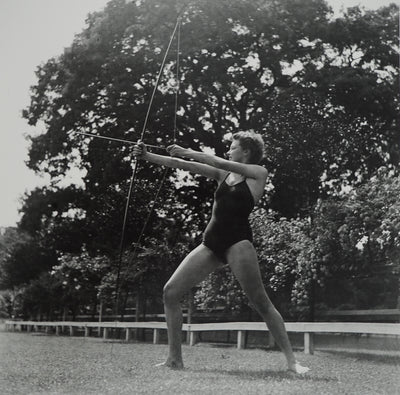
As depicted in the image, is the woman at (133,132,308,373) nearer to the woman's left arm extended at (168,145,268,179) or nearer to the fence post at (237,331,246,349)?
the woman's left arm extended at (168,145,268,179)

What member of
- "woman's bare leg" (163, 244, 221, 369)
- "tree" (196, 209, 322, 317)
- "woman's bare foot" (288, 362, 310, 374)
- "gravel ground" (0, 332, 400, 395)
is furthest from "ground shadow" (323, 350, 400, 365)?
"woman's bare leg" (163, 244, 221, 369)

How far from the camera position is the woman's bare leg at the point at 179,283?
185 inches

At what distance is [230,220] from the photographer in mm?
4602

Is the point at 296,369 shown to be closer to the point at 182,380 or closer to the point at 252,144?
the point at 182,380

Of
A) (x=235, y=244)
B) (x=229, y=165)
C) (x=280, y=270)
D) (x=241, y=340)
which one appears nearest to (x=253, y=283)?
(x=235, y=244)

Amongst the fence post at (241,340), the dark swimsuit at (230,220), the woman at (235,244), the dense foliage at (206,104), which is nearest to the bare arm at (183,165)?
the woman at (235,244)

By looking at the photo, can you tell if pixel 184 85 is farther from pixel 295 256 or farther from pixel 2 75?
pixel 2 75

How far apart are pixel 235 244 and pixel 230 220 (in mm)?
173

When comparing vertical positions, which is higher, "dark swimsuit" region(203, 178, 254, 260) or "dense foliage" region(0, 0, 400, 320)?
"dense foliage" region(0, 0, 400, 320)

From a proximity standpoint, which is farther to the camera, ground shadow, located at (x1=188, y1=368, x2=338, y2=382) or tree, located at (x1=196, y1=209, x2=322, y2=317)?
tree, located at (x1=196, y1=209, x2=322, y2=317)

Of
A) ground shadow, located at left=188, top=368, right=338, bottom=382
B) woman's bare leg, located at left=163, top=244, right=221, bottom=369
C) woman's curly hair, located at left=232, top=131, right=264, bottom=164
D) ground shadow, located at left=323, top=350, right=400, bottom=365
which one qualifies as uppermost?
woman's curly hair, located at left=232, top=131, right=264, bottom=164

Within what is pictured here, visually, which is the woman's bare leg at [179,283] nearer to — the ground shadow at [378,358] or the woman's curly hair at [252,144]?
the woman's curly hair at [252,144]

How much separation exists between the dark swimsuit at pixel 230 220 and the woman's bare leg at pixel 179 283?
0.09 meters

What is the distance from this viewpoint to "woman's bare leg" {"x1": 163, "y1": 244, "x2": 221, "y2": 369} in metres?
4.70
